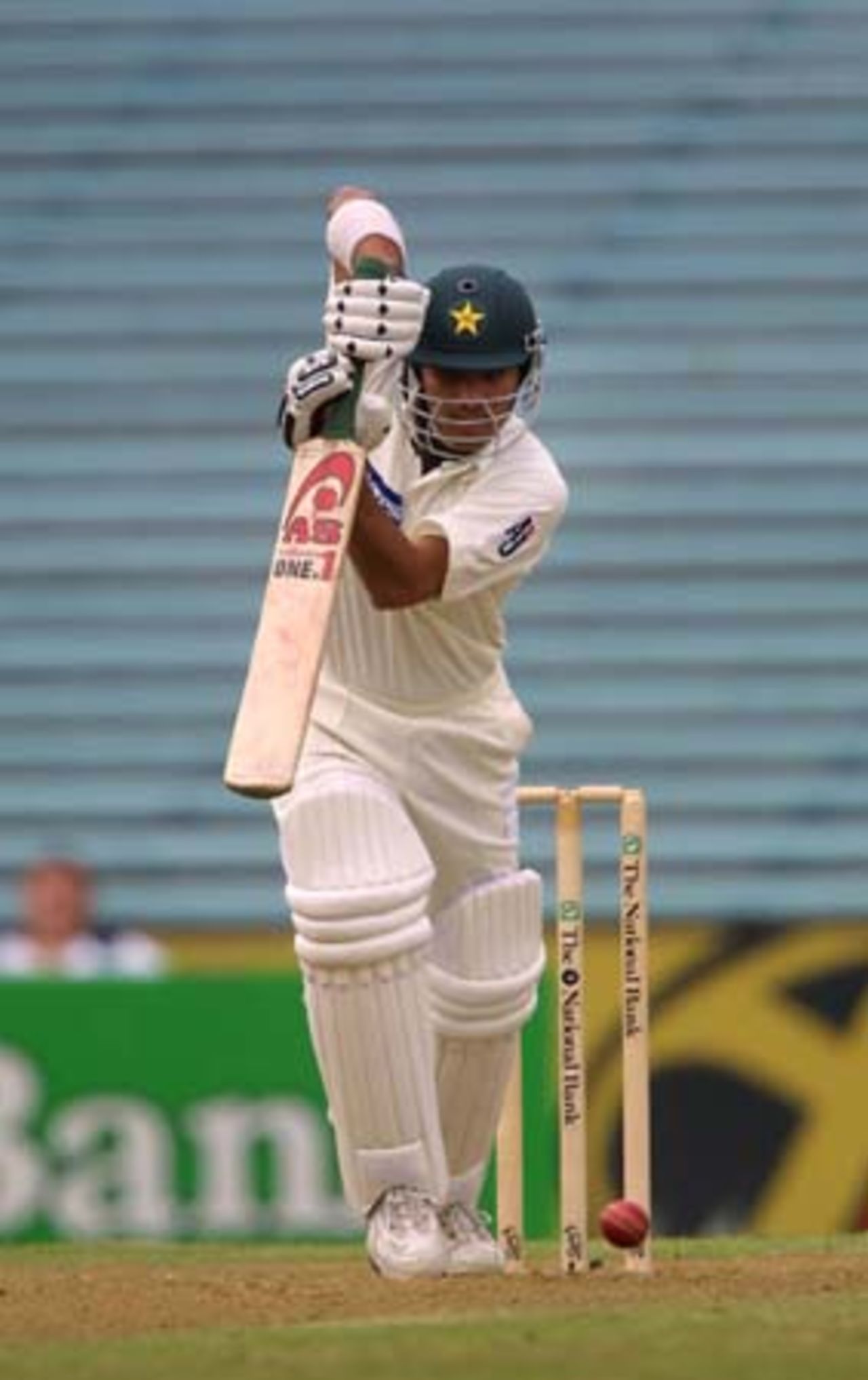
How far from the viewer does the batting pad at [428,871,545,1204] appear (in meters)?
5.80

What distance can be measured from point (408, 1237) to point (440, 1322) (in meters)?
0.67

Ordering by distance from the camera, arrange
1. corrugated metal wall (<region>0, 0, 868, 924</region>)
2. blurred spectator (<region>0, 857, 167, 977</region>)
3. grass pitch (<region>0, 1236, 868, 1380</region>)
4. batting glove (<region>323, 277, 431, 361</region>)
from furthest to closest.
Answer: corrugated metal wall (<region>0, 0, 868, 924</region>), blurred spectator (<region>0, 857, 167, 977</region>), batting glove (<region>323, 277, 431, 361</region>), grass pitch (<region>0, 1236, 868, 1380</region>)

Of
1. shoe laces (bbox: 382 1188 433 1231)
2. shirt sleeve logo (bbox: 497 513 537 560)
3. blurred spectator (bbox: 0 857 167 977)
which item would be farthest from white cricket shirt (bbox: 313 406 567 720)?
blurred spectator (bbox: 0 857 167 977)

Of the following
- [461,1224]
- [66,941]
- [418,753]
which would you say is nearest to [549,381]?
[66,941]

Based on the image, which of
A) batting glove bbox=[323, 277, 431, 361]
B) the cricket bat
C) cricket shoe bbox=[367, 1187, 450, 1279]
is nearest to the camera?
the cricket bat

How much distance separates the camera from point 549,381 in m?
11.7

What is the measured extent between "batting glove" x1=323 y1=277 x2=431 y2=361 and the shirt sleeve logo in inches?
12.1

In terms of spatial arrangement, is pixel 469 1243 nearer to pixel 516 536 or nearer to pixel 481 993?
pixel 481 993

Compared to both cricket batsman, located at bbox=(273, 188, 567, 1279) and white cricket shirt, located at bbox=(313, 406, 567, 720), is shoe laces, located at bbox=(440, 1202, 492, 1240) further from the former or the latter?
white cricket shirt, located at bbox=(313, 406, 567, 720)

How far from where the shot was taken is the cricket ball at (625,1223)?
5.68 metres

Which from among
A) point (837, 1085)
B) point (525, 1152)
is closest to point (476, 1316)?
point (525, 1152)

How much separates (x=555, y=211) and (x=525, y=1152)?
14.1ft

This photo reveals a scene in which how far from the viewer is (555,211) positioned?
1189 centimetres

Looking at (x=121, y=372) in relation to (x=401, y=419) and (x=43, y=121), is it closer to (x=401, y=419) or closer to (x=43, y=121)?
(x=43, y=121)
